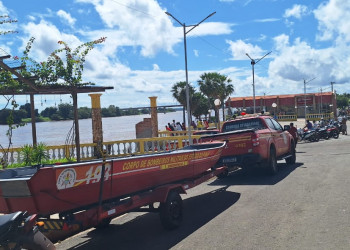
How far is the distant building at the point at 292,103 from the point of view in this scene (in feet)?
205

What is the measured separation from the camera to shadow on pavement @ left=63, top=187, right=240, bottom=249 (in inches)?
252

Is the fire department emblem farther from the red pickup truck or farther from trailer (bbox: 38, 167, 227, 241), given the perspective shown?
the red pickup truck

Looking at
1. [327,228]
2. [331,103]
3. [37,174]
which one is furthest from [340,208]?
[331,103]

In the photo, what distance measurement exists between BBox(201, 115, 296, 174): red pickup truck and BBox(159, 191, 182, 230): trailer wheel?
408 centimetres

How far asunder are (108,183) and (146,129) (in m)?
17.1

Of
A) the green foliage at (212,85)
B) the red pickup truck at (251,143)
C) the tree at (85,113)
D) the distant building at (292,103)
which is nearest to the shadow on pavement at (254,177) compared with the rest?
the red pickup truck at (251,143)

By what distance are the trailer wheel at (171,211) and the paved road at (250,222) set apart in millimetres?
148

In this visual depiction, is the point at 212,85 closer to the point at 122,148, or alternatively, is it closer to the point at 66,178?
the point at 122,148

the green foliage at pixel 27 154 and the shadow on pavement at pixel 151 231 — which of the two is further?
the green foliage at pixel 27 154

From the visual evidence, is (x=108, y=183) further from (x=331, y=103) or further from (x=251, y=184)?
(x=331, y=103)

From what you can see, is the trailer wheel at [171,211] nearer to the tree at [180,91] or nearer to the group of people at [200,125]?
the group of people at [200,125]

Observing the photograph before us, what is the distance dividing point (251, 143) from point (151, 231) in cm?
512

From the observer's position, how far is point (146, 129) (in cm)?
2308

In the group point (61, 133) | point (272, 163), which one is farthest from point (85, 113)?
point (61, 133)
